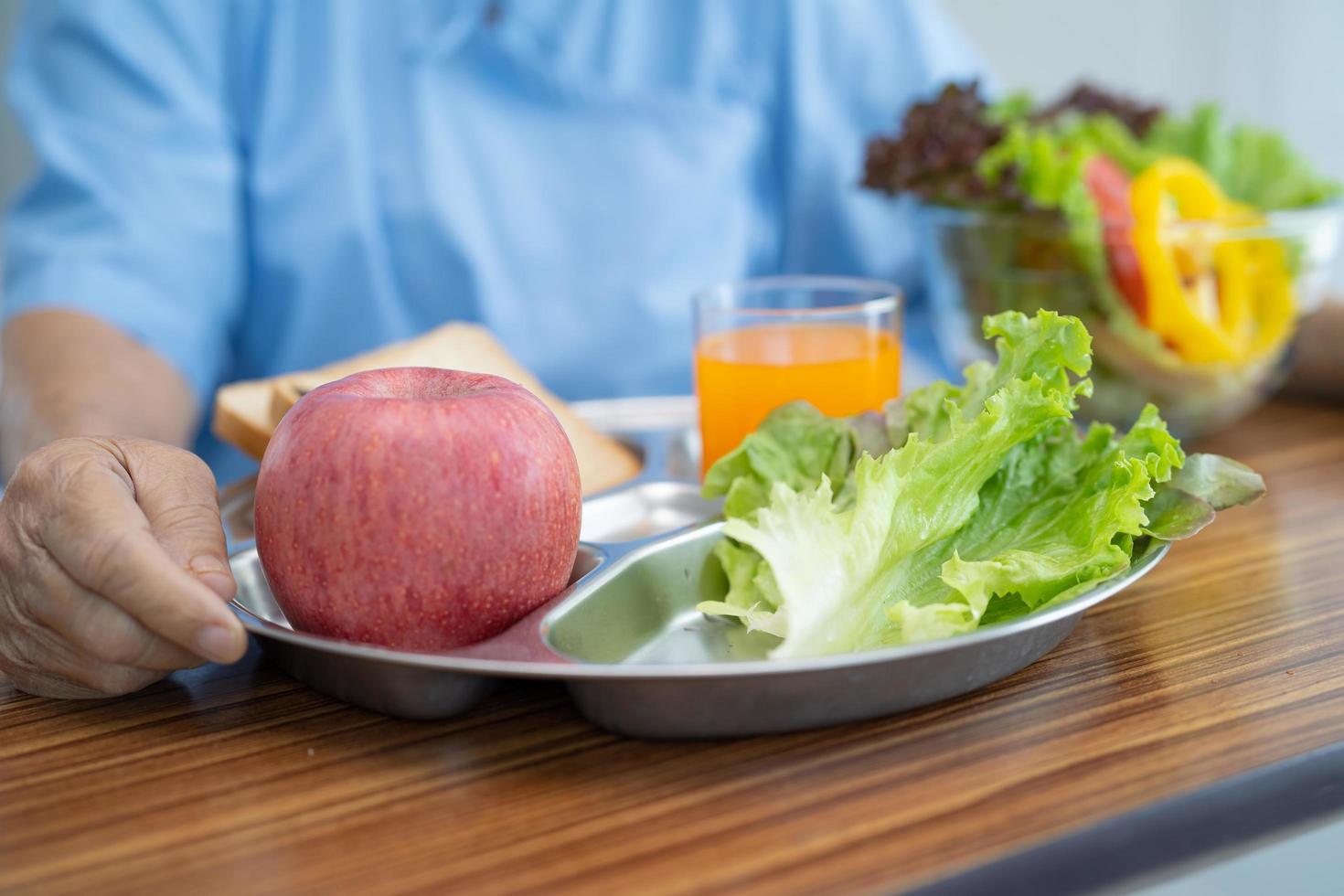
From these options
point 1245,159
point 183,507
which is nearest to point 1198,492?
point 183,507

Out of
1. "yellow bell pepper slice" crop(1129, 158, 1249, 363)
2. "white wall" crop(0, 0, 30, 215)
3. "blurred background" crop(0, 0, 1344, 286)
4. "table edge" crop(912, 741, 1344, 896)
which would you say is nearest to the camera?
"table edge" crop(912, 741, 1344, 896)

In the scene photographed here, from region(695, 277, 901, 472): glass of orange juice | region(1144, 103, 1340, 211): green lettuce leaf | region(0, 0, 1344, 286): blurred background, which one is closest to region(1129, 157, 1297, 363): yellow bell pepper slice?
region(1144, 103, 1340, 211): green lettuce leaf

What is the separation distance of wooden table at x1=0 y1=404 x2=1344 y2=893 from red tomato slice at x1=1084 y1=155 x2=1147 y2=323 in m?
0.51

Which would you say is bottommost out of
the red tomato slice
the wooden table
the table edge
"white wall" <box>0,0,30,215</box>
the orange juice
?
the table edge

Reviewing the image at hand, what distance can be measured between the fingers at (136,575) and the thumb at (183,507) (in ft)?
0.04

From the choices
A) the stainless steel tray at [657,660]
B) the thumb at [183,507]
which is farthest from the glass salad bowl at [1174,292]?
the thumb at [183,507]

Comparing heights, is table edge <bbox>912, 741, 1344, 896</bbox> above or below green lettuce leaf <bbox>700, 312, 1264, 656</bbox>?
below

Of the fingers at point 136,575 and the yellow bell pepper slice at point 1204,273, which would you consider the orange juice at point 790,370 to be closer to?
the yellow bell pepper slice at point 1204,273

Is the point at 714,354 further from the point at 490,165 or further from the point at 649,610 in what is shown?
the point at 490,165

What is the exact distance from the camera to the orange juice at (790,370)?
1.03 metres

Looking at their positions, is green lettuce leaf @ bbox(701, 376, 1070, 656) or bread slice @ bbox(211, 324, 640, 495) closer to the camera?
green lettuce leaf @ bbox(701, 376, 1070, 656)

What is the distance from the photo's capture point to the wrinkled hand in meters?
0.64

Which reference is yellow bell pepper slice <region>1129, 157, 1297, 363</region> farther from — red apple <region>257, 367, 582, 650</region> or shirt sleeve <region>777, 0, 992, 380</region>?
red apple <region>257, 367, 582, 650</region>

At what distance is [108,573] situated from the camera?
644 millimetres
